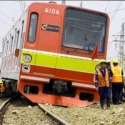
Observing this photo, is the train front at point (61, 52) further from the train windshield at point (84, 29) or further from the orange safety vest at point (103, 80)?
the orange safety vest at point (103, 80)

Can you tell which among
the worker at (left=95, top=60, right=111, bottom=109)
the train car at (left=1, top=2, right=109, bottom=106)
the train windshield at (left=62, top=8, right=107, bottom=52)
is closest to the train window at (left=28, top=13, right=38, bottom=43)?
the train car at (left=1, top=2, right=109, bottom=106)

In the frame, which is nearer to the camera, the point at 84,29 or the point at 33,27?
the point at 33,27

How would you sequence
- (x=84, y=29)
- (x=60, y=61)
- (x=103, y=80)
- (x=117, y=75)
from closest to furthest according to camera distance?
(x=103, y=80)
(x=60, y=61)
(x=84, y=29)
(x=117, y=75)

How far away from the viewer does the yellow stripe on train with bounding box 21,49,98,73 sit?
10562mm

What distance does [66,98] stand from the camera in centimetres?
1108

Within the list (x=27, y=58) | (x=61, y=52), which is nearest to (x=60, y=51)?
(x=61, y=52)

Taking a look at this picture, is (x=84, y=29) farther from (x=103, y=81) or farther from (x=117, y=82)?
(x=117, y=82)

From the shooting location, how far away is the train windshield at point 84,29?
11.0 m

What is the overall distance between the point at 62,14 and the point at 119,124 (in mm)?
4603

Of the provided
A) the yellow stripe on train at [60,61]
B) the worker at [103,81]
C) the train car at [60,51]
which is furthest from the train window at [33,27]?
the worker at [103,81]

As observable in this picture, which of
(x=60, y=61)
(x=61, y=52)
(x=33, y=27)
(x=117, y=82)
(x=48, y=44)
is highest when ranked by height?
(x=33, y=27)

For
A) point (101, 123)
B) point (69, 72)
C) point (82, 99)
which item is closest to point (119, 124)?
point (101, 123)

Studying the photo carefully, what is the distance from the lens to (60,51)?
35.4 feet

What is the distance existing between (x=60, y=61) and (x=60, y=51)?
305 mm
